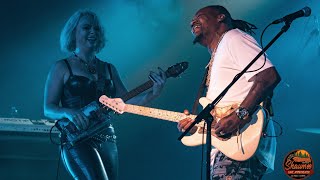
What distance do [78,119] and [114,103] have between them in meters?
0.35

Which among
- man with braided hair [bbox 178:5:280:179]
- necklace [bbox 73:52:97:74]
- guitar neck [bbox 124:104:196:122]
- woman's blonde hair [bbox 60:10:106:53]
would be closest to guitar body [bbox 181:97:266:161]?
man with braided hair [bbox 178:5:280:179]

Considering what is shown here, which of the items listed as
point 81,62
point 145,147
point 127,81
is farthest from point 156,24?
point 81,62

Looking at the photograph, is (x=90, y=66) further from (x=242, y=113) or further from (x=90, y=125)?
(x=242, y=113)

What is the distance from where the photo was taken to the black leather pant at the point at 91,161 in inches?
140

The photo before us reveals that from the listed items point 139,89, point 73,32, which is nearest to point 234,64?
point 139,89

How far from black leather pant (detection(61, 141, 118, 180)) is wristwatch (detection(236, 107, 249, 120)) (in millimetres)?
1400

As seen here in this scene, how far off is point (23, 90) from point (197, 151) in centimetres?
294

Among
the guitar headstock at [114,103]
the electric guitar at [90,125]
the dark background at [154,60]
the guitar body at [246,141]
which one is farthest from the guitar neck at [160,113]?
the dark background at [154,60]

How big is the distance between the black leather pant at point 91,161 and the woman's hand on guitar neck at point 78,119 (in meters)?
0.16

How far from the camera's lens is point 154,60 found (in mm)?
7008

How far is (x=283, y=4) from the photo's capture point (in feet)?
24.1

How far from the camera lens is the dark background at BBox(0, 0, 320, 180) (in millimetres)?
6500

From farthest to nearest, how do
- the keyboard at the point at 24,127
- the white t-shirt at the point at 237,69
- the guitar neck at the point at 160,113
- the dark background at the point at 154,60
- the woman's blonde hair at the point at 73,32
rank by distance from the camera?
the dark background at the point at 154,60, the keyboard at the point at 24,127, the woman's blonde hair at the point at 73,32, the guitar neck at the point at 160,113, the white t-shirt at the point at 237,69

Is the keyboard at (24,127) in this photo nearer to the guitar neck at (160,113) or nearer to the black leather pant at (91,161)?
the black leather pant at (91,161)
